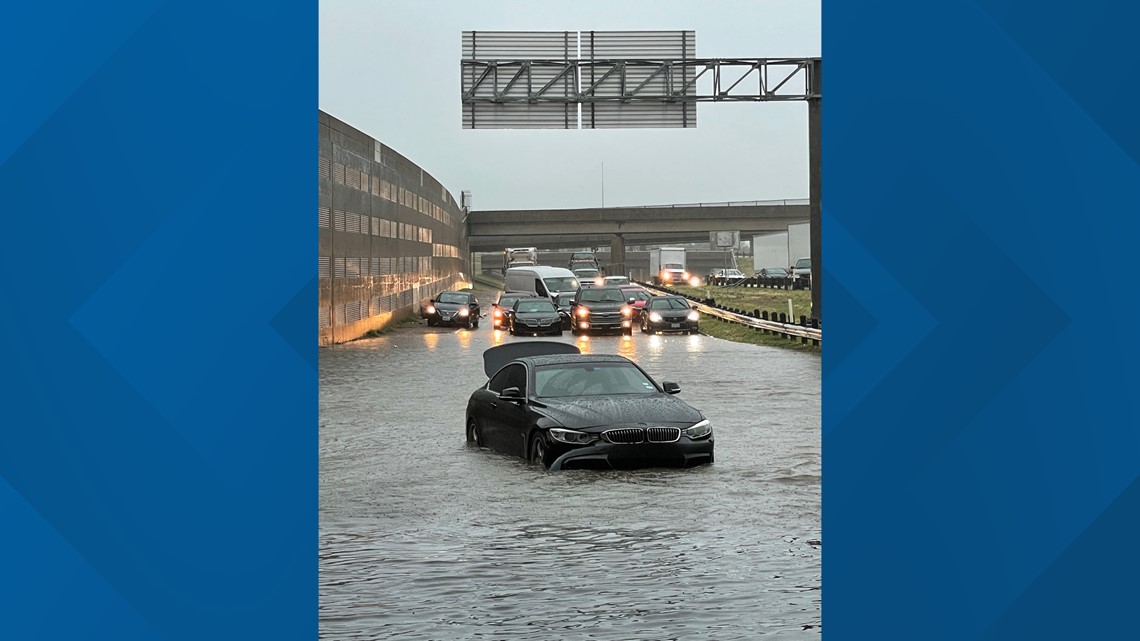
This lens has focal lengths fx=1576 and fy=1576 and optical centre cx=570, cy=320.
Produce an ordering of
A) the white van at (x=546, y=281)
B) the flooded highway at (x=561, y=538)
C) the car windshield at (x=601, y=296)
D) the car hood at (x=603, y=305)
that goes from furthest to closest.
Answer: the white van at (x=546, y=281) < the car windshield at (x=601, y=296) < the car hood at (x=603, y=305) < the flooded highway at (x=561, y=538)

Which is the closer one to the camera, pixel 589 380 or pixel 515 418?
pixel 515 418

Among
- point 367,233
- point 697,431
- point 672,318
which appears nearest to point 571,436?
point 697,431

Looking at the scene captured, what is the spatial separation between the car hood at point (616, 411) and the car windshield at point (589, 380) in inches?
13.7

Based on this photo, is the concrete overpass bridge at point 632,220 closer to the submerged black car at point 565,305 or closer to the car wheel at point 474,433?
the submerged black car at point 565,305

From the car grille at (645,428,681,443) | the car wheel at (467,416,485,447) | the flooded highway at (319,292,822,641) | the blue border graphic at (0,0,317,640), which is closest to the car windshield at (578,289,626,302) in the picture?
the flooded highway at (319,292,822,641)

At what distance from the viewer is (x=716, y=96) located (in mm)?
38531

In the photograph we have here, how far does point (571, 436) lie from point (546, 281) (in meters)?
54.9

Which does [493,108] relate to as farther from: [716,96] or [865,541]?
[865,541]

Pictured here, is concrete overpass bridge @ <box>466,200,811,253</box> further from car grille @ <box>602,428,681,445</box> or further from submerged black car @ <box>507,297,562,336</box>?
car grille @ <box>602,428,681,445</box>

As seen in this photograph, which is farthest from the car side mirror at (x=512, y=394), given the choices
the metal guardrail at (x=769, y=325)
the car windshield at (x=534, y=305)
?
the car windshield at (x=534, y=305)

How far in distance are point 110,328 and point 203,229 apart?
0.46 metres

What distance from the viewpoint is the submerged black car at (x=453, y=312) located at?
57.7 meters

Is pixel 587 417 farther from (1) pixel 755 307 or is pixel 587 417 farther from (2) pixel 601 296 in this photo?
(1) pixel 755 307

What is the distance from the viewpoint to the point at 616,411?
16.0 metres
